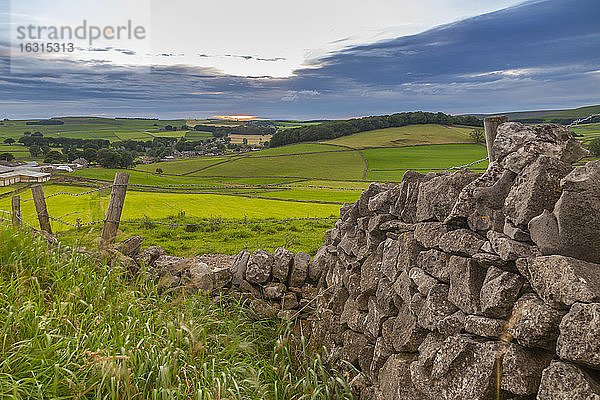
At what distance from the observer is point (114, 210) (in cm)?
735

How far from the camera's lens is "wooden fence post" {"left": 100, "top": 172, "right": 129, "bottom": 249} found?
23.7ft

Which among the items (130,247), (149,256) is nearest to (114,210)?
(130,247)

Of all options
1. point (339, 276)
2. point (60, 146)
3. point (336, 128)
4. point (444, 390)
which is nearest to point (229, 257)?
point (339, 276)

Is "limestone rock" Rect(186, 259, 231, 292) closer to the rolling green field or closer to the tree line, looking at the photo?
the rolling green field

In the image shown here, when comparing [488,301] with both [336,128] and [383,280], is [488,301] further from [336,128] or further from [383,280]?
[336,128]

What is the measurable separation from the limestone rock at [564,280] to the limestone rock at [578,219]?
4.6 inches

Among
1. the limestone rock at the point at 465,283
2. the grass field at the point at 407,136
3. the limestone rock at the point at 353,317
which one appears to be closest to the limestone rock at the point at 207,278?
the limestone rock at the point at 353,317

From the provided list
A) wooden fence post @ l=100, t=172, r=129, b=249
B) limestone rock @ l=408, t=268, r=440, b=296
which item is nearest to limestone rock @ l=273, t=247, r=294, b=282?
wooden fence post @ l=100, t=172, r=129, b=249

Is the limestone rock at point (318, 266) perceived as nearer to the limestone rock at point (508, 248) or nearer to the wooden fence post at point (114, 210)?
the wooden fence post at point (114, 210)

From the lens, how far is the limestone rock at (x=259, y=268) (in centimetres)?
676

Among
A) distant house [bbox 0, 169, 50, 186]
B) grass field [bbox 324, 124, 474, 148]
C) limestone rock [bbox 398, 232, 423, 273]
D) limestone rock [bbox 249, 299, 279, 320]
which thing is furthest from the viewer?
grass field [bbox 324, 124, 474, 148]

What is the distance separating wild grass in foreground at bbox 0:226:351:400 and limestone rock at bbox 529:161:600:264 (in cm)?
258

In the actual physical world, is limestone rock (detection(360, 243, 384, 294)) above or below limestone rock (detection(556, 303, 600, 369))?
below

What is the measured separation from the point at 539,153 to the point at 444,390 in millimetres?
1960
